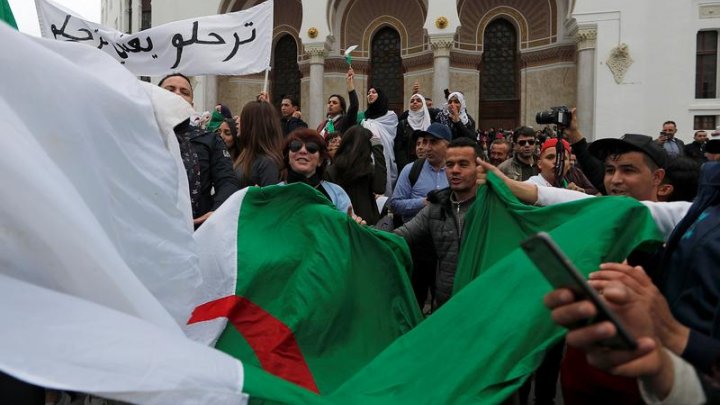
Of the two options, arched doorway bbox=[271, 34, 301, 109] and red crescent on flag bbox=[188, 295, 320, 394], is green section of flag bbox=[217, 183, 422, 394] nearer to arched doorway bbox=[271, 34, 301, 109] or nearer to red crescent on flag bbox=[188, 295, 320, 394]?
red crescent on flag bbox=[188, 295, 320, 394]

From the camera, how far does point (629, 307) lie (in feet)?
4.64

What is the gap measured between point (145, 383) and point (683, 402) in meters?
1.41

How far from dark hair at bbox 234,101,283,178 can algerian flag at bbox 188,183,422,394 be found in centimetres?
156

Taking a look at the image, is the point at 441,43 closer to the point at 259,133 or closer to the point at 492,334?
the point at 259,133

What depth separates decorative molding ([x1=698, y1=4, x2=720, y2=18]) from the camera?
17.2 m

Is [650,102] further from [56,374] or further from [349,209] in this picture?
[56,374]

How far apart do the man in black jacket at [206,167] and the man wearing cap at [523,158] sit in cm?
310

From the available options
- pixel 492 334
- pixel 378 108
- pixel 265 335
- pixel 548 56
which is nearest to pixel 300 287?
pixel 265 335

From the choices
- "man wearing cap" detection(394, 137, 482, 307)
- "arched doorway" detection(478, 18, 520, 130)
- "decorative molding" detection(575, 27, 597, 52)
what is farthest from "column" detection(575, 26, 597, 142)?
"man wearing cap" detection(394, 137, 482, 307)

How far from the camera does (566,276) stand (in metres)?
1.18

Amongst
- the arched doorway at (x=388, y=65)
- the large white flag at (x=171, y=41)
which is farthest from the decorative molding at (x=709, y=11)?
the large white flag at (x=171, y=41)

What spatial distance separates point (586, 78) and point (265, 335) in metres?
17.3

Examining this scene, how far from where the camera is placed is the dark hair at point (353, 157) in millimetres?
5223

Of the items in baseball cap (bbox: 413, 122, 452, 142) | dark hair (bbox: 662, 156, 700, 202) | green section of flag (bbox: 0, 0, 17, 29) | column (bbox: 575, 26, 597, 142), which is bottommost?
dark hair (bbox: 662, 156, 700, 202)
